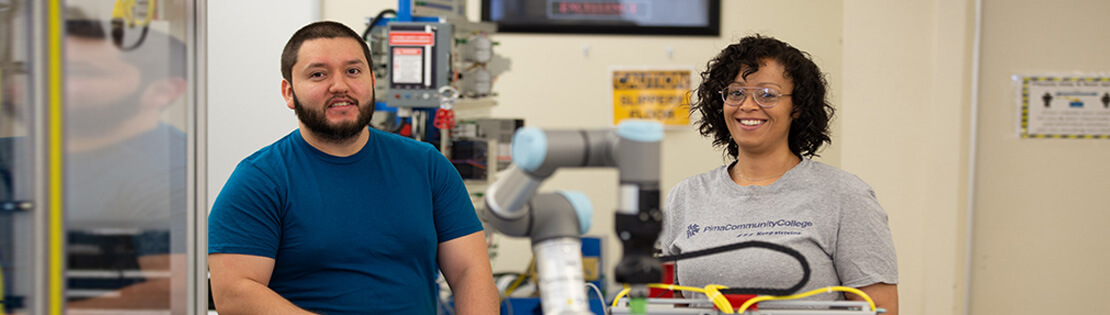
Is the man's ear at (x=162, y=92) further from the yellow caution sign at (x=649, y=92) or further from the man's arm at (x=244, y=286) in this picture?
the yellow caution sign at (x=649, y=92)

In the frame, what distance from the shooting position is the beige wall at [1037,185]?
327cm

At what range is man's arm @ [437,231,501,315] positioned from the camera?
1.89 metres

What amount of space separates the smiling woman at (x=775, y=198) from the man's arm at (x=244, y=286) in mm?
788

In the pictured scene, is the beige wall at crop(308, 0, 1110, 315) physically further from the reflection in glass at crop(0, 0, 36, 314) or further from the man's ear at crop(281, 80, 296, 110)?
the reflection in glass at crop(0, 0, 36, 314)

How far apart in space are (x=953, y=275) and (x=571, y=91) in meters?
1.83

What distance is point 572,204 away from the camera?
0.80 m

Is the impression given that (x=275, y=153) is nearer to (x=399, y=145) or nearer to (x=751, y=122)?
(x=399, y=145)

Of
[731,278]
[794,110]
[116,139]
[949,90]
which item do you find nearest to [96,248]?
[116,139]

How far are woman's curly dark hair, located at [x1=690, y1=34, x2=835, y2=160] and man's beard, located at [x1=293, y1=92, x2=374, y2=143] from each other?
0.73 meters

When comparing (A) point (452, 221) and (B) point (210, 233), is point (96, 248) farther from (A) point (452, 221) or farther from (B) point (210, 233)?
(A) point (452, 221)

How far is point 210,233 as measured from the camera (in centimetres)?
173

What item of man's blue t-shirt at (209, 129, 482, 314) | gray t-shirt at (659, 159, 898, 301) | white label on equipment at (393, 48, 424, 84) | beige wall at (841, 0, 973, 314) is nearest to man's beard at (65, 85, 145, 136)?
man's blue t-shirt at (209, 129, 482, 314)

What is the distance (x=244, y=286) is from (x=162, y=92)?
534mm

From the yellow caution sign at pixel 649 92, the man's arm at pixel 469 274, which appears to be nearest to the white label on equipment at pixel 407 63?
the man's arm at pixel 469 274
